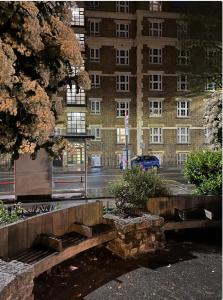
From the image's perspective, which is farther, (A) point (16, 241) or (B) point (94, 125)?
(B) point (94, 125)

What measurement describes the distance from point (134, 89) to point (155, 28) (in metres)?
5.54

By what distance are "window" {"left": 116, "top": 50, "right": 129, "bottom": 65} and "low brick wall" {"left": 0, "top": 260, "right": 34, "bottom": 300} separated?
27850mm

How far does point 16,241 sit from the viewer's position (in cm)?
557

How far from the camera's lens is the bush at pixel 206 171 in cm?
973

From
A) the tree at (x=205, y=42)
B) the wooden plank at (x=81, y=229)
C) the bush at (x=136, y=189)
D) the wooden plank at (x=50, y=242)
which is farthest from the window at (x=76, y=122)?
the wooden plank at (x=50, y=242)

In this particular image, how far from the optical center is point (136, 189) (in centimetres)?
830

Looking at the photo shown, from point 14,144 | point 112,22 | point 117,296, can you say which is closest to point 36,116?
point 14,144

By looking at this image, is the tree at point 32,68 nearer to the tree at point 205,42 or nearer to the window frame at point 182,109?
the tree at point 205,42

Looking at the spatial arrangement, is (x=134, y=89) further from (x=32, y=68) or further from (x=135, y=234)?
(x=32, y=68)

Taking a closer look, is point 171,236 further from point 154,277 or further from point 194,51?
point 194,51

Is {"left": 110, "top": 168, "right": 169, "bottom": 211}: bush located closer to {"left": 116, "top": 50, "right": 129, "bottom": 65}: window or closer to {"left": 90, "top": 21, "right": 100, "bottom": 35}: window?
{"left": 116, "top": 50, "right": 129, "bottom": 65}: window

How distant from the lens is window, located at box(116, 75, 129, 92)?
30719 millimetres

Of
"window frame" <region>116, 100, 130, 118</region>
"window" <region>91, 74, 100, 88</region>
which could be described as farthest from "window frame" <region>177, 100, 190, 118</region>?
"window" <region>91, 74, 100, 88</region>

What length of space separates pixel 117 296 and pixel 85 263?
1526 millimetres
